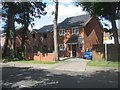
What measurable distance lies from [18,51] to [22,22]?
20.2 ft

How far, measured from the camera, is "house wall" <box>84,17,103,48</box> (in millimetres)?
48812

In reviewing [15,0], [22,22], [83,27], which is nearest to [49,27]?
[22,22]

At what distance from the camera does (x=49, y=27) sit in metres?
61.1

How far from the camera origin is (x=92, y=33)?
50.4 metres

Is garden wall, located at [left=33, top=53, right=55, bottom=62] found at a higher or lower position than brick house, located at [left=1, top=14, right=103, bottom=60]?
lower

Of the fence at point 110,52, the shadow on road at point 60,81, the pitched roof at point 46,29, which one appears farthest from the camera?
the pitched roof at point 46,29

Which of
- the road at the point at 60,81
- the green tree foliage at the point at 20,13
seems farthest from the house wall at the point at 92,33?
the road at the point at 60,81

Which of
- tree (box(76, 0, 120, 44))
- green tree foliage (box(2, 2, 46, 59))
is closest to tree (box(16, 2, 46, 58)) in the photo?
green tree foliage (box(2, 2, 46, 59))

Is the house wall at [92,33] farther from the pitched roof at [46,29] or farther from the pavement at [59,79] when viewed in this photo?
the pavement at [59,79]

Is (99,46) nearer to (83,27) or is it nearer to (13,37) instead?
(83,27)

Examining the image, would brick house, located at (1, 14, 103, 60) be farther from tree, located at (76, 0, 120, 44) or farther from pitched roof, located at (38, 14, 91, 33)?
tree, located at (76, 0, 120, 44)

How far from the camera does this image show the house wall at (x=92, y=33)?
1922 inches

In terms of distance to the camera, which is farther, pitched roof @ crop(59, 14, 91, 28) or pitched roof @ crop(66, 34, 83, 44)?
pitched roof @ crop(59, 14, 91, 28)

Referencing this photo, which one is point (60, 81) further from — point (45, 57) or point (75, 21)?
point (75, 21)
